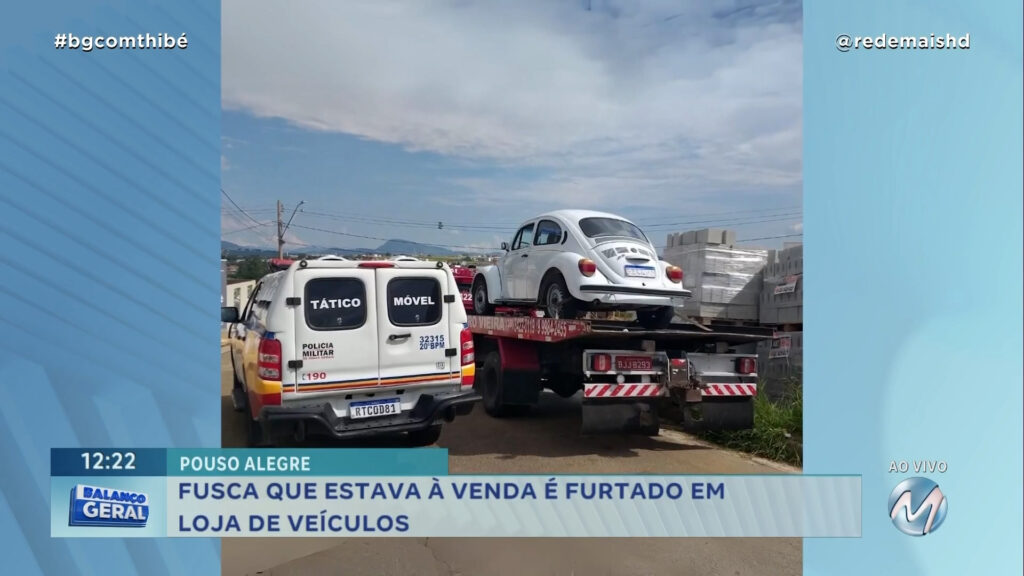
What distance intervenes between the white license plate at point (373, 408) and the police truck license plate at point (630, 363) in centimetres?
181

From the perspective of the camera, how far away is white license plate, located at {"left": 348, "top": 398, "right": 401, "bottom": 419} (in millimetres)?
3766

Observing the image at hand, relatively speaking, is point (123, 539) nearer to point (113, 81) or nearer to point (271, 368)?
point (271, 368)

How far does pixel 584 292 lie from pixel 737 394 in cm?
152

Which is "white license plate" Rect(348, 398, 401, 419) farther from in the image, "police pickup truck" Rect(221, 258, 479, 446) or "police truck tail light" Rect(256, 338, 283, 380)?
"police truck tail light" Rect(256, 338, 283, 380)

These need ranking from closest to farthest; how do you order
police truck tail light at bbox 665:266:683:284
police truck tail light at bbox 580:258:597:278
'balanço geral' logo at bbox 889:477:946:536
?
'balanço geral' logo at bbox 889:477:946:536, police truck tail light at bbox 580:258:597:278, police truck tail light at bbox 665:266:683:284

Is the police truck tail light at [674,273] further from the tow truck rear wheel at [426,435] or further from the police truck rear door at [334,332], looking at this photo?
the police truck rear door at [334,332]

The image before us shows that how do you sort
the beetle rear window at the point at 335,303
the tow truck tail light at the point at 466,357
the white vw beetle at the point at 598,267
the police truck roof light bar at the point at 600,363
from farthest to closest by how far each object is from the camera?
the white vw beetle at the point at 598,267, the police truck roof light bar at the point at 600,363, the tow truck tail light at the point at 466,357, the beetle rear window at the point at 335,303

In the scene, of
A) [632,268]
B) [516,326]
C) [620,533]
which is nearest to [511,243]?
[516,326]

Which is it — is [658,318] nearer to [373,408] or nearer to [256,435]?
[373,408]

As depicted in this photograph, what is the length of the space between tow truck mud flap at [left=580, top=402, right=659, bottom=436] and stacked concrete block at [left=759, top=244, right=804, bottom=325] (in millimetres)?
1392

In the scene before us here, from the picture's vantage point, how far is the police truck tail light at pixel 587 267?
5.09 meters

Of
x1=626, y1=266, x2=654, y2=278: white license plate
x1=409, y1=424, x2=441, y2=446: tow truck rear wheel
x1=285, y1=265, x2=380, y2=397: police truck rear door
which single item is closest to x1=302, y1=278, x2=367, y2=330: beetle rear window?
x1=285, y1=265, x2=380, y2=397: police truck rear door

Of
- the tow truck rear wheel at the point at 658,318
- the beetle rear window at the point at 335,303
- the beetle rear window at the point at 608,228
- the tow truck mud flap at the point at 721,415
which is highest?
the beetle rear window at the point at 608,228

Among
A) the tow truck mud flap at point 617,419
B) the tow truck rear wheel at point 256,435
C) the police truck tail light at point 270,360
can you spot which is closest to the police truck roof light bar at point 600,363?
the tow truck mud flap at point 617,419
